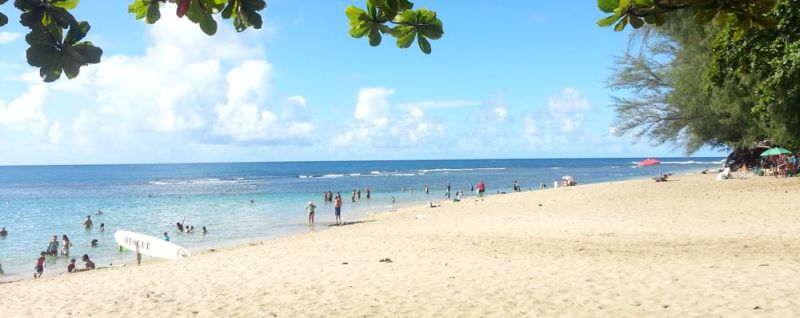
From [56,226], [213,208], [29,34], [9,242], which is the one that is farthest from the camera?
[213,208]

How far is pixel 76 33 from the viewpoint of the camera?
76.1 inches

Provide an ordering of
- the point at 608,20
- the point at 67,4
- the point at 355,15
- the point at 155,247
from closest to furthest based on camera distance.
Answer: the point at 67,4, the point at 355,15, the point at 608,20, the point at 155,247

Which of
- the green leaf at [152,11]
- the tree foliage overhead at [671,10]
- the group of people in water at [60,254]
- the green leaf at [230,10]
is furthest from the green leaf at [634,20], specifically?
the group of people in water at [60,254]

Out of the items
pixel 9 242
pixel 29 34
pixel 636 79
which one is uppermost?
pixel 636 79

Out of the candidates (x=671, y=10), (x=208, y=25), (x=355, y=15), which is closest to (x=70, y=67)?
(x=208, y=25)

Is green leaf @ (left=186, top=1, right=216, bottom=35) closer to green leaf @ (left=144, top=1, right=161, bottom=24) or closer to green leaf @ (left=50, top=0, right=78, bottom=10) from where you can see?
green leaf @ (left=144, top=1, right=161, bottom=24)

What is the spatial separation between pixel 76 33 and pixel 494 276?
28.2 ft

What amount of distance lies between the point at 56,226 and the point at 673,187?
3384 centimetres

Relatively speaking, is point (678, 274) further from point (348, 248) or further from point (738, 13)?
point (348, 248)

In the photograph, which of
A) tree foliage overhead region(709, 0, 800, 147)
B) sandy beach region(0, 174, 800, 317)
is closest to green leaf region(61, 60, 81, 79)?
sandy beach region(0, 174, 800, 317)

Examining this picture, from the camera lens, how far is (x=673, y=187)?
2733 centimetres

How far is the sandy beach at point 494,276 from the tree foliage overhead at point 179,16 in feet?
18.6

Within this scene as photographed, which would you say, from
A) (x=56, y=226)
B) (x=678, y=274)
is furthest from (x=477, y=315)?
(x=56, y=226)

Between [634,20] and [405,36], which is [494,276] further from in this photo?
[405,36]
